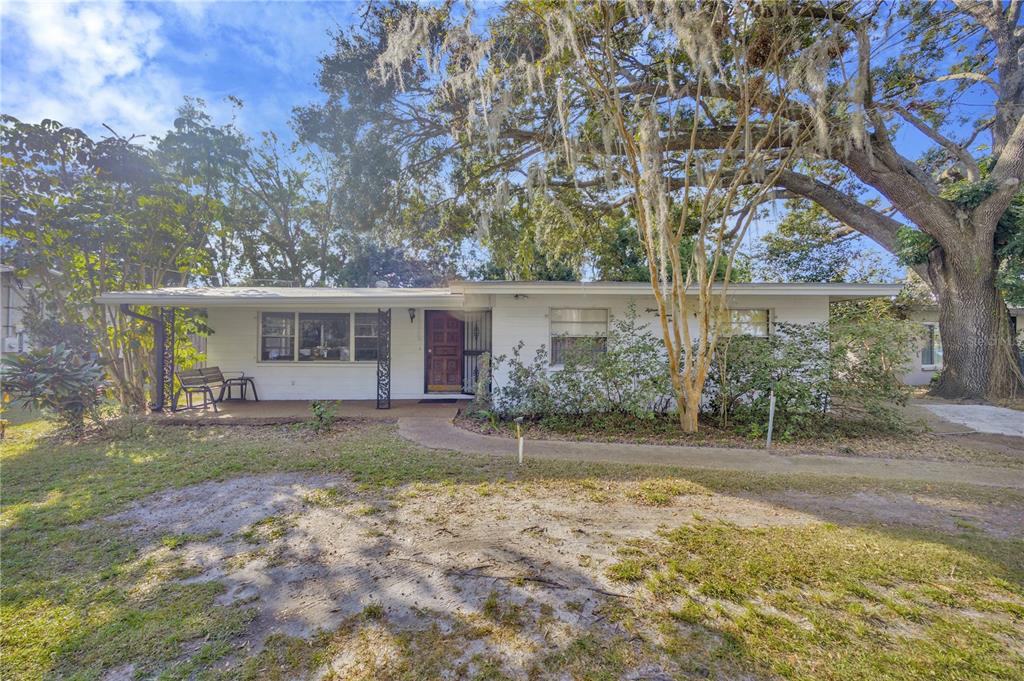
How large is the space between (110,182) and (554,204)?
9109mm

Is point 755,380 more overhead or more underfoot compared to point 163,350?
more underfoot

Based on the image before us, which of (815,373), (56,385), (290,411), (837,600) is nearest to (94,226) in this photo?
(56,385)

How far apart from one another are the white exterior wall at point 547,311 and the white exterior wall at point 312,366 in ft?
7.62

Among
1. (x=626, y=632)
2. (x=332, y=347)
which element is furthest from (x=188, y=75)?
(x=626, y=632)

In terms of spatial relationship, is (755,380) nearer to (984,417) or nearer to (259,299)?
(984,417)

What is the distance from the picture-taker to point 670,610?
7.65 feet

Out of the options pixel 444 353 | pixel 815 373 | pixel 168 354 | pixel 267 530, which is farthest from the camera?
pixel 444 353

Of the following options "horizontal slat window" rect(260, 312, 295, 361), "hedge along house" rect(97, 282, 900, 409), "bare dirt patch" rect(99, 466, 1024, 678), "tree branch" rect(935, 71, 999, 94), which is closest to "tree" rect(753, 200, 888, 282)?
"tree branch" rect(935, 71, 999, 94)

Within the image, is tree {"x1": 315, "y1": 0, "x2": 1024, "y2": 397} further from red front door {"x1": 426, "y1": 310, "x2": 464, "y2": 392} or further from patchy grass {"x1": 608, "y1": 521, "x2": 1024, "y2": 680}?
patchy grass {"x1": 608, "y1": 521, "x2": 1024, "y2": 680}

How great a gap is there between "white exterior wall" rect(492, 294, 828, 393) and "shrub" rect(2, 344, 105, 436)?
6.36 m

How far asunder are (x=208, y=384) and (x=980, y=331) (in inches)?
666

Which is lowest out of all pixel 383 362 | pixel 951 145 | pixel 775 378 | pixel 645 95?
pixel 775 378

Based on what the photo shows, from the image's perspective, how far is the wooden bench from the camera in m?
8.05

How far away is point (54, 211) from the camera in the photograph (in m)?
7.71
